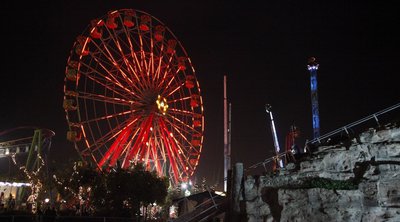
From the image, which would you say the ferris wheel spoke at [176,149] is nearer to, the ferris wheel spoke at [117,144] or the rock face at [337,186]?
the ferris wheel spoke at [117,144]

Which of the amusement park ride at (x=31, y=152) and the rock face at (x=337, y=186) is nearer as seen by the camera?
the rock face at (x=337, y=186)

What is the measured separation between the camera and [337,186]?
45.6ft

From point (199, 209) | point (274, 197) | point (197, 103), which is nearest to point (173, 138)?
point (197, 103)

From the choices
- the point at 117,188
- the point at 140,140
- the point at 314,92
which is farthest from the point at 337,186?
the point at 314,92

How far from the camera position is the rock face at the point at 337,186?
528 inches

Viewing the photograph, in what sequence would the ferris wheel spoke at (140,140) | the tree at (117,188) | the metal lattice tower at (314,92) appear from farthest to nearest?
the metal lattice tower at (314,92), the ferris wheel spoke at (140,140), the tree at (117,188)

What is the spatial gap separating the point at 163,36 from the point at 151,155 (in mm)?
11786

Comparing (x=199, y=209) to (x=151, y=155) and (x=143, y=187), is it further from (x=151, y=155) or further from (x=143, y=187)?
(x=151, y=155)

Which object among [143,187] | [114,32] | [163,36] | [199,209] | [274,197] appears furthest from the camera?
[163,36]

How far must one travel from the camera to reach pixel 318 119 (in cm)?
3616

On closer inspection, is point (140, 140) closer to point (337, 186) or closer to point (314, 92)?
point (314, 92)

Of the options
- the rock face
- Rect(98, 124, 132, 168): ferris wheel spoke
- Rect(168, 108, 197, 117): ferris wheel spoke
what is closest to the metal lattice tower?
Rect(168, 108, 197, 117): ferris wheel spoke

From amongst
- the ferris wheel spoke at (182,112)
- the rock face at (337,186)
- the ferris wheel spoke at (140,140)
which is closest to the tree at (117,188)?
the ferris wheel spoke at (140,140)

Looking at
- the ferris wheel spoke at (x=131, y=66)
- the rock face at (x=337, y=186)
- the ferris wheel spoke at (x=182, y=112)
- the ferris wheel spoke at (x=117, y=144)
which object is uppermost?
the ferris wheel spoke at (x=131, y=66)
